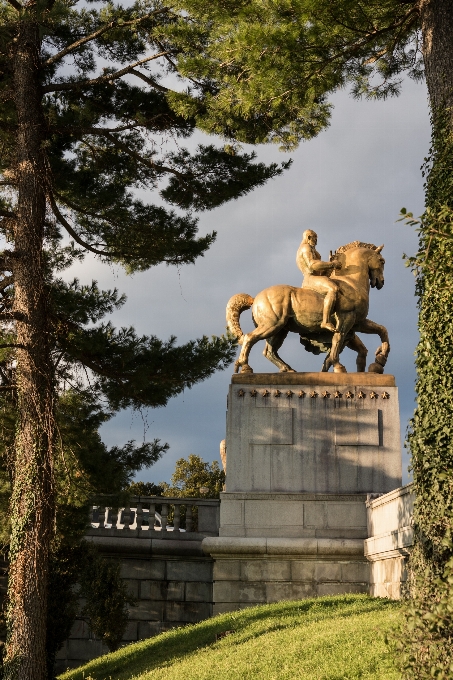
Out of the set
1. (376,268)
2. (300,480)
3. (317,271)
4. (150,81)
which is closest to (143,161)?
(150,81)

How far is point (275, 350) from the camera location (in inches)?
590

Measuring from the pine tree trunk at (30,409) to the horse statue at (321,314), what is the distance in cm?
402

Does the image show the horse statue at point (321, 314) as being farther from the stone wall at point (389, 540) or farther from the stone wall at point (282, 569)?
the stone wall at point (282, 569)

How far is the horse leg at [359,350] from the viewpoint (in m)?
15.0

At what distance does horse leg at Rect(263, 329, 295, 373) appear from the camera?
14875 mm

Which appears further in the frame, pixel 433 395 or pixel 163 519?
pixel 163 519

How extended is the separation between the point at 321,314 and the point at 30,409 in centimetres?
557

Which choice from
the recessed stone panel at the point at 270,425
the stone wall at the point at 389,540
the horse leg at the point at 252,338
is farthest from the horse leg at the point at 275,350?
the stone wall at the point at 389,540

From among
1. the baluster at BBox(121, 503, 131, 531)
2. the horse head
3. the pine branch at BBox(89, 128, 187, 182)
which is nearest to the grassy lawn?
the baluster at BBox(121, 503, 131, 531)

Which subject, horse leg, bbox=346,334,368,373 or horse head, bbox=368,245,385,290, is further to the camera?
horse leg, bbox=346,334,368,373

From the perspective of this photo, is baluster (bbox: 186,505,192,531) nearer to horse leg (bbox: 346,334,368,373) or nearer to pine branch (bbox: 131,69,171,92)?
horse leg (bbox: 346,334,368,373)

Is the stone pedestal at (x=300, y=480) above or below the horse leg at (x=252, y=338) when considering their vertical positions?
below

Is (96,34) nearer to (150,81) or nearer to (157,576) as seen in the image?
(150,81)

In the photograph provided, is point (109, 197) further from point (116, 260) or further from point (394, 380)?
point (394, 380)
